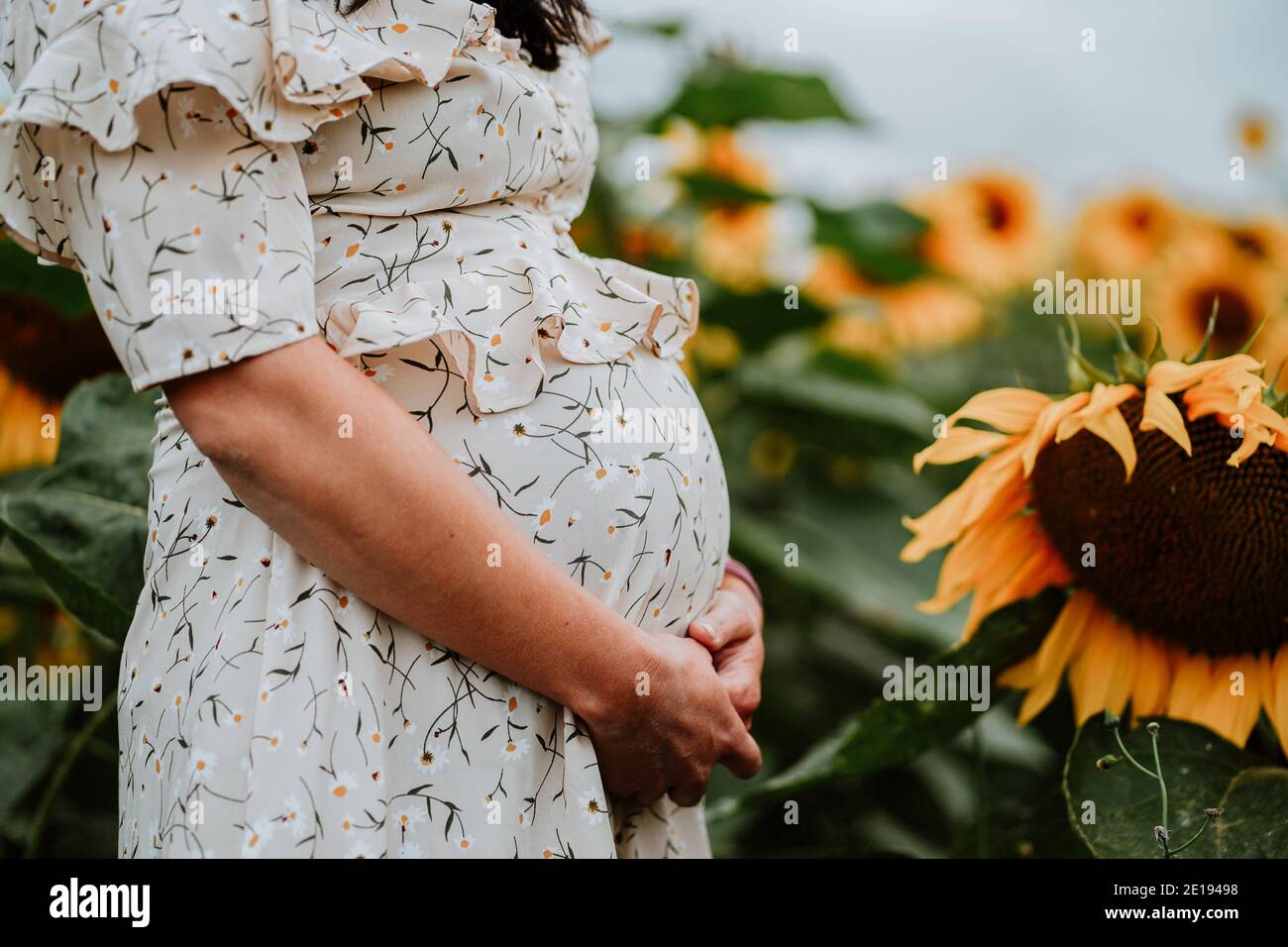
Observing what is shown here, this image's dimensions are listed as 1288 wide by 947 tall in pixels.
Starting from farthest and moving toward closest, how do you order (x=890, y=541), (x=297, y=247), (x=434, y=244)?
(x=890, y=541) < (x=434, y=244) < (x=297, y=247)

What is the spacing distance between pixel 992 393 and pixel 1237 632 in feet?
0.95

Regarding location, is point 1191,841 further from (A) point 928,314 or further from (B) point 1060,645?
(A) point 928,314

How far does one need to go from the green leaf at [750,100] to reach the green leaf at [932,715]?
3.67 feet

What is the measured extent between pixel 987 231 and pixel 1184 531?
6.55ft

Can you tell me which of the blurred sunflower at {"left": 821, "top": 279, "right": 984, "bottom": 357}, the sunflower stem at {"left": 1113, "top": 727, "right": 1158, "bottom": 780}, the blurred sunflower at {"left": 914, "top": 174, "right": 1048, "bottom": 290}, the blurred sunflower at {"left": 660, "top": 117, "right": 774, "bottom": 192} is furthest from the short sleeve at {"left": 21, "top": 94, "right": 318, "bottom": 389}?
the blurred sunflower at {"left": 914, "top": 174, "right": 1048, "bottom": 290}

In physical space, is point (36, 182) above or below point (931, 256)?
below

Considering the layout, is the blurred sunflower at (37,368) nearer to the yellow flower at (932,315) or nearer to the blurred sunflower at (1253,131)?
the yellow flower at (932,315)

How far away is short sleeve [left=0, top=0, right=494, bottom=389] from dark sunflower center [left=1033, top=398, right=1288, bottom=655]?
66 cm

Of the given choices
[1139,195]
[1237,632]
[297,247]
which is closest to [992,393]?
[1237,632]

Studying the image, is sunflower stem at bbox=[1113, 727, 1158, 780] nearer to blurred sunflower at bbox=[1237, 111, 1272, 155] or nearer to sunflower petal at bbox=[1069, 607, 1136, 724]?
sunflower petal at bbox=[1069, 607, 1136, 724]

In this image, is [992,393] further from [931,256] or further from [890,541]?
[931,256]

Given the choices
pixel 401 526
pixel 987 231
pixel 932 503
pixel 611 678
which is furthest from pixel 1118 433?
pixel 987 231

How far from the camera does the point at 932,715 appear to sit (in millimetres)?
995

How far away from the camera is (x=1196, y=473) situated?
0.87 metres
